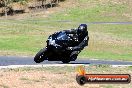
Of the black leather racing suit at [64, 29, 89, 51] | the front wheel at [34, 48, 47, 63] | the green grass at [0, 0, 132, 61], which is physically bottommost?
the green grass at [0, 0, 132, 61]

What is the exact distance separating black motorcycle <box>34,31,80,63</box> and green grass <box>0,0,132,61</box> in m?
8.21

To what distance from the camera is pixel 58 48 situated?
18953 mm

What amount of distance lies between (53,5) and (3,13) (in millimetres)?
9614

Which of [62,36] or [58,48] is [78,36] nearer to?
[62,36]

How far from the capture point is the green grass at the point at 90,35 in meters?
32.1

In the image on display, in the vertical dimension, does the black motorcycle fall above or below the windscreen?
below

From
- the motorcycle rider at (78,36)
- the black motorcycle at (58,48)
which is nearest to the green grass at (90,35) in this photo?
the black motorcycle at (58,48)

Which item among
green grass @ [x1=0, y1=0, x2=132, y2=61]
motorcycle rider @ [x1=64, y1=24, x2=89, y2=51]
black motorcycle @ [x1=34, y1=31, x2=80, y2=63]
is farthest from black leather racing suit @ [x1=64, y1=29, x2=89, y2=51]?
green grass @ [x1=0, y1=0, x2=132, y2=61]

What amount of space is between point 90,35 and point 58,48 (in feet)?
78.6

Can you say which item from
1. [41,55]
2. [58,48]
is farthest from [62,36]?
[41,55]

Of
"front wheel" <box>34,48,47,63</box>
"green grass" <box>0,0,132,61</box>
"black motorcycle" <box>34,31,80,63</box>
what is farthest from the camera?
"green grass" <box>0,0,132,61</box>

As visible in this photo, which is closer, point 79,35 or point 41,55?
point 79,35

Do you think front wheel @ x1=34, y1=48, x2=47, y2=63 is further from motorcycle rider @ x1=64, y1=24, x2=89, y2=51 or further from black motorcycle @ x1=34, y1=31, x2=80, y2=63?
motorcycle rider @ x1=64, y1=24, x2=89, y2=51

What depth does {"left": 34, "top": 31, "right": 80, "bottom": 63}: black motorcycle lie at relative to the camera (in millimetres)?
18906
